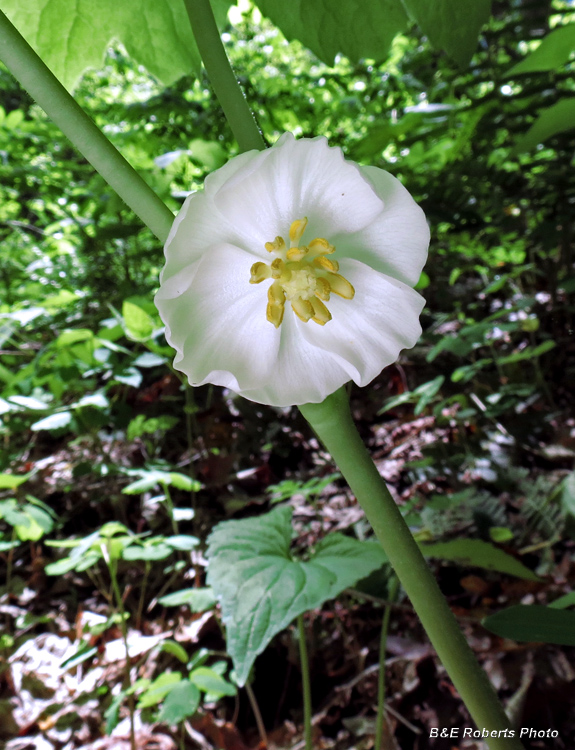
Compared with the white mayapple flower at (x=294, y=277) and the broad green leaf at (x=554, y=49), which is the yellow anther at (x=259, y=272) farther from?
the broad green leaf at (x=554, y=49)

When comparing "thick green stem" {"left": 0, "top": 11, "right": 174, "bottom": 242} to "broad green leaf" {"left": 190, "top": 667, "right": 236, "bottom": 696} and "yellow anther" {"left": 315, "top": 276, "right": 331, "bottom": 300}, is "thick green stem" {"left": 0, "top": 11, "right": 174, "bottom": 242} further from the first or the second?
"broad green leaf" {"left": 190, "top": 667, "right": 236, "bottom": 696}

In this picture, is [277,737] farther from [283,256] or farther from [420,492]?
[283,256]

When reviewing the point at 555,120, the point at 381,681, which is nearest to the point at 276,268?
the point at 555,120

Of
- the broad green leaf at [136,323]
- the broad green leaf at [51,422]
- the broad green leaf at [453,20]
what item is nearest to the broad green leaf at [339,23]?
the broad green leaf at [453,20]

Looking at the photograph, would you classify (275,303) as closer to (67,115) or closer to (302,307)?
(302,307)

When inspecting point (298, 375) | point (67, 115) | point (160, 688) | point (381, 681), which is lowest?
point (381, 681)

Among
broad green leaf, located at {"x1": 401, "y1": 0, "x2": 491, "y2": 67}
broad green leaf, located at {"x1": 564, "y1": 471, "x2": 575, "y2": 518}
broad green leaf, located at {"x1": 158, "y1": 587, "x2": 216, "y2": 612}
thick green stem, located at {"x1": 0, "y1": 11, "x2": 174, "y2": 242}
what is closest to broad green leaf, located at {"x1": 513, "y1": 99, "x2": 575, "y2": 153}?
broad green leaf, located at {"x1": 401, "y1": 0, "x2": 491, "y2": 67}
